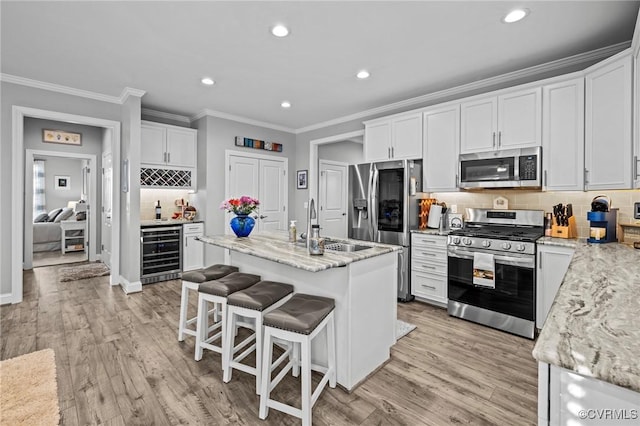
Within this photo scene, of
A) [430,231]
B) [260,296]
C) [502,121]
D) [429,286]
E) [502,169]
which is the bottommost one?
[429,286]

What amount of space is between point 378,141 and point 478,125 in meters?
1.35

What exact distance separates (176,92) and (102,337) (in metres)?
3.18

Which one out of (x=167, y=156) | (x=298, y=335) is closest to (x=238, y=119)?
(x=167, y=156)

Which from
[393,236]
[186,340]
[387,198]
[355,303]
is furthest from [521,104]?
[186,340]

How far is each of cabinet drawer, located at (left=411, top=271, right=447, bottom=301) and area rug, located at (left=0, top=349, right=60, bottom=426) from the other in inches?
137

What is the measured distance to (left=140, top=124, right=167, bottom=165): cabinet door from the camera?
15.6 feet

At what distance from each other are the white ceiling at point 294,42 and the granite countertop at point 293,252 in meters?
1.88

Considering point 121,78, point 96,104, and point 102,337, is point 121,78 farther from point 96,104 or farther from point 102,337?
point 102,337

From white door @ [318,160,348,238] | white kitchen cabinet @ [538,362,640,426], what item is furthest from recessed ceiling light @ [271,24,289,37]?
white door @ [318,160,348,238]

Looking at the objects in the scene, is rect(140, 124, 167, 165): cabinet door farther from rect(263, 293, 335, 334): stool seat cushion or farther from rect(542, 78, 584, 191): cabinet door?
rect(542, 78, 584, 191): cabinet door

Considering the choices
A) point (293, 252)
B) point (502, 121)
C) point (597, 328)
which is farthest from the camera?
point (502, 121)

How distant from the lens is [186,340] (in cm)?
280

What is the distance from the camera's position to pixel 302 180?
6266 millimetres

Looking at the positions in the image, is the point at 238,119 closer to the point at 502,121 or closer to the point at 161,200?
the point at 161,200
